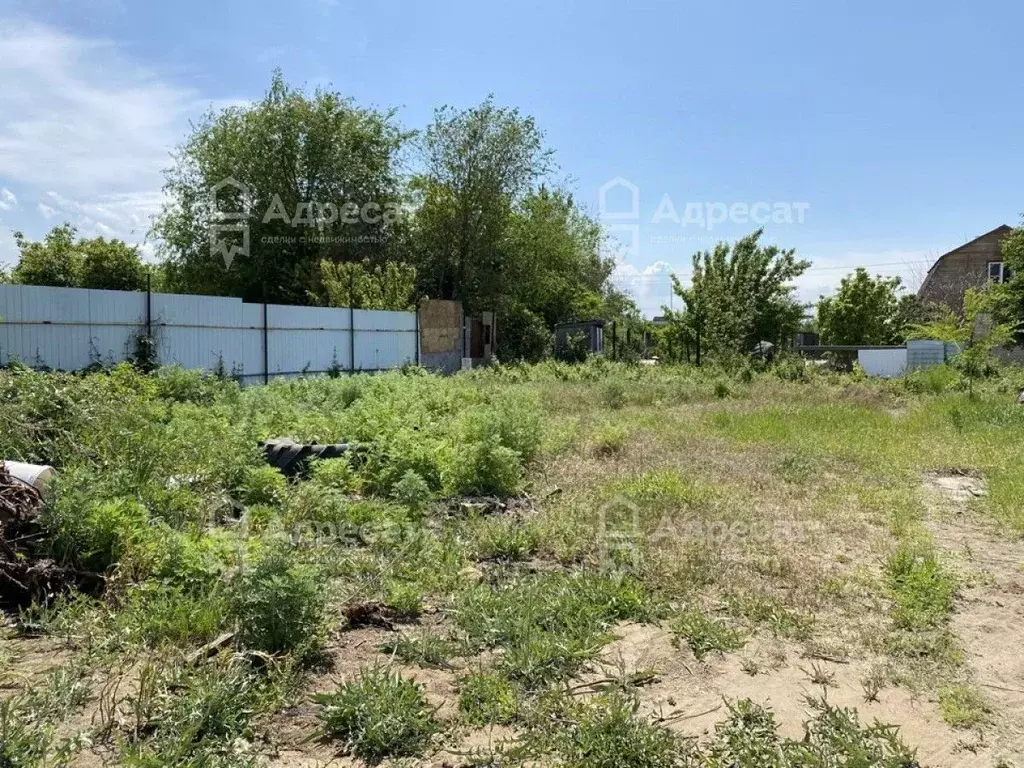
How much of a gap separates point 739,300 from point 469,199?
9.55 meters

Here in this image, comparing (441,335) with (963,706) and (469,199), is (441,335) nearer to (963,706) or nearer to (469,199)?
(469,199)

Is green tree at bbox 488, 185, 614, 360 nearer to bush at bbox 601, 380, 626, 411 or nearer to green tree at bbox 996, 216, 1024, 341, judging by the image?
bush at bbox 601, 380, 626, 411

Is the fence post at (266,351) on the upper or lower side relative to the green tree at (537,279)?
lower

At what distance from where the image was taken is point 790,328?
78.6 ft

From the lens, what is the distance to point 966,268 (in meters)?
32.4

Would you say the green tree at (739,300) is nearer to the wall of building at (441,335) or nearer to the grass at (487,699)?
the wall of building at (441,335)

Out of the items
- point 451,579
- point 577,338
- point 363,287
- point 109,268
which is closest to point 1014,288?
point 577,338

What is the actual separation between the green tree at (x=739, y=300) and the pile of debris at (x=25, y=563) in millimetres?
19765

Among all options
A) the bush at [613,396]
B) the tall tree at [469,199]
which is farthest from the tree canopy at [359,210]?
the bush at [613,396]

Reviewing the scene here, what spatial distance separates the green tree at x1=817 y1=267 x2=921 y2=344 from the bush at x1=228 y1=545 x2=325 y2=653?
2913cm

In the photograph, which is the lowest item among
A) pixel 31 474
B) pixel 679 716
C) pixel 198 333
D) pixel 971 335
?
pixel 679 716

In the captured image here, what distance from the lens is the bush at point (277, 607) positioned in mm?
3230

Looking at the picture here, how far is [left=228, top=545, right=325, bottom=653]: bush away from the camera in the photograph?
323cm

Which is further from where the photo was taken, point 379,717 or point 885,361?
point 885,361
